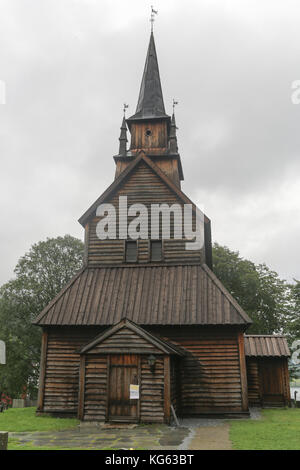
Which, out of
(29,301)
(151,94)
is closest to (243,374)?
(151,94)

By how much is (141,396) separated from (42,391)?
4.96 m

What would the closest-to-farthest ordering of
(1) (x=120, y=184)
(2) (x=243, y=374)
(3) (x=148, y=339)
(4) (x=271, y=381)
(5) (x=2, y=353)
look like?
(3) (x=148, y=339), (2) (x=243, y=374), (1) (x=120, y=184), (4) (x=271, y=381), (5) (x=2, y=353)

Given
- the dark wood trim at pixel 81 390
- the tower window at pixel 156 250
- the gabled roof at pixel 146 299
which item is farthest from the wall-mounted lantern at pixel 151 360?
the tower window at pixel 156 250

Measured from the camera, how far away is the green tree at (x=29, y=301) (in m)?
32.2

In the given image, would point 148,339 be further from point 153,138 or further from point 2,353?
point 2,353

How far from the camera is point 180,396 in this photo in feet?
53.4

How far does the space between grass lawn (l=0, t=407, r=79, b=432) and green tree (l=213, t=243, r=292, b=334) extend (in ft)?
86.6

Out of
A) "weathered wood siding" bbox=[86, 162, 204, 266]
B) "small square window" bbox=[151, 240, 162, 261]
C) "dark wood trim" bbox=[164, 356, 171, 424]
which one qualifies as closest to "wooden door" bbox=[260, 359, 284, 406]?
"weathered wood siding" bbox=[86, 162, 204, 266]

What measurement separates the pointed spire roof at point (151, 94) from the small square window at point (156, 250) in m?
9.33

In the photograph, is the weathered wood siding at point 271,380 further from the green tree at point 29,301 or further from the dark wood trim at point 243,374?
the green tree at point 29,301

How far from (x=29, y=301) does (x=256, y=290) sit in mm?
21630

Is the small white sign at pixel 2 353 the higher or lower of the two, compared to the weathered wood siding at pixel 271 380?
higher

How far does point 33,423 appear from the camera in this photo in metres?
14.6

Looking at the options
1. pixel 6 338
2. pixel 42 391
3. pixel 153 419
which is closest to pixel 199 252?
pixel 153 419
